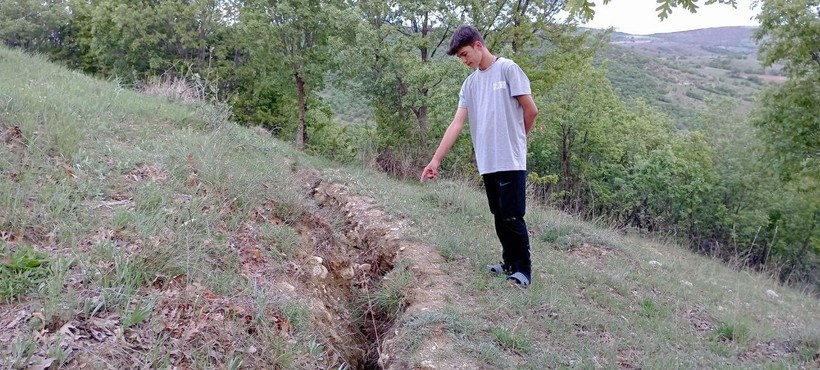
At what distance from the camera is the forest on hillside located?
1161cm

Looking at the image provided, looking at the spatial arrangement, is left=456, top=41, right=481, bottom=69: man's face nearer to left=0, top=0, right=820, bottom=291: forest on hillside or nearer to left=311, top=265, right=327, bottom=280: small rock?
left=0, top=0, right=820, bottom=291: forest on hillside

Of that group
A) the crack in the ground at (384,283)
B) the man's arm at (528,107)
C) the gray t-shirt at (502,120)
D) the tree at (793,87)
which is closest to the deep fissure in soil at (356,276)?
the crack in the ground at (384,283)

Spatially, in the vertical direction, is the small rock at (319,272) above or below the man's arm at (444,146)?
below

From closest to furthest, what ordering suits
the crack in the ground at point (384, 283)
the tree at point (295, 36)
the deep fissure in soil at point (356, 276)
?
1. the crack in the ground at point (384, 283)
2. the deep fissure in soil at point (356, 276)
3. the tree at point (295, 36)

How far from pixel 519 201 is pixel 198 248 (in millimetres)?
1927

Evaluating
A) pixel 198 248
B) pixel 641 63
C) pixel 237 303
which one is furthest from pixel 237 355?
pixel 641 63

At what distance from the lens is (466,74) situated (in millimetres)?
10734

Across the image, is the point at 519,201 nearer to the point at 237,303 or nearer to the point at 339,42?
the point at 237,303

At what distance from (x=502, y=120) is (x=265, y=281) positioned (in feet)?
5.65

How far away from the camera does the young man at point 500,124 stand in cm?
312

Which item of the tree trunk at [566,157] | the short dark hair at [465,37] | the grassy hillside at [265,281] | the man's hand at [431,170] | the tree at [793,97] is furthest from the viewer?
the tree trunk at [566,157]

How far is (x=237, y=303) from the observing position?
2.43m

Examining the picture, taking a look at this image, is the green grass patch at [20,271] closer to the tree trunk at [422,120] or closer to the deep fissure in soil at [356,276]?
the deep fissure in soil at [356,276]

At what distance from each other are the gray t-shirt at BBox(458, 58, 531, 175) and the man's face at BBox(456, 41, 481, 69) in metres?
0.12
